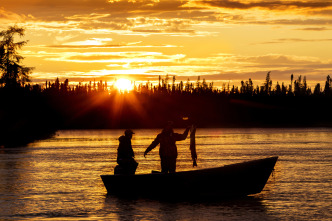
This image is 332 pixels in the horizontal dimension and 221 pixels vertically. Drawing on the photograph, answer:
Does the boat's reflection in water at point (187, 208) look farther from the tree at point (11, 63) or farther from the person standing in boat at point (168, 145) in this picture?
the tree at point (11, 63)

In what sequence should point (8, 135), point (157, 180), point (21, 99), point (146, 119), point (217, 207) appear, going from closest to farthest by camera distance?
1. point (217, 207)
2. point (157, 180)
3. point (8, 135)
4. point (21, 99)
5. point (146, 119)

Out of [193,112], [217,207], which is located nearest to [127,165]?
[217,207]

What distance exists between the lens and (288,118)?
18988cm

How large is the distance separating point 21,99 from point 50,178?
6204 cm

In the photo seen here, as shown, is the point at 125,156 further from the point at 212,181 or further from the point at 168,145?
the point at 212,181

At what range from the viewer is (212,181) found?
2262cm

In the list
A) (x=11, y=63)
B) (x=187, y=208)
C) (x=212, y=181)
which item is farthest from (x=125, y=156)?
Result: (x=11, y=63)

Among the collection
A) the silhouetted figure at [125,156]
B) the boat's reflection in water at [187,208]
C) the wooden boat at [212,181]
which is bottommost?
the boat's reflection in water at [187,208]

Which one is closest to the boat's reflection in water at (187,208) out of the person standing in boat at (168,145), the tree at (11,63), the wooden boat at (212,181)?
the wooden boat at (212,181)

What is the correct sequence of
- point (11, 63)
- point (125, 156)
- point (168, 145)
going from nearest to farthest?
point (168, 145) → point (125, 156) → point (11, 63)

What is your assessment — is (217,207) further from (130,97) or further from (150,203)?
(130,97)

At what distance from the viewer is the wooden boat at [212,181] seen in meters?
22.5

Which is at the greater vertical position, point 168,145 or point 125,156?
point 168,145

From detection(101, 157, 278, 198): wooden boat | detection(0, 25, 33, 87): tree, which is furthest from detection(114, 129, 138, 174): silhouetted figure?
detection(0, 25, 33, 87): tree
